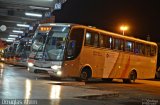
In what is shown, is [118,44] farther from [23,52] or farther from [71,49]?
[23,52]

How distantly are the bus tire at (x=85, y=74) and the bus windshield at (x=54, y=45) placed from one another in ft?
6.82

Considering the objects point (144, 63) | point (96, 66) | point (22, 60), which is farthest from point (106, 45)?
point (22, 60)

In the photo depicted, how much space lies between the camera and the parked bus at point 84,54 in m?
21.3

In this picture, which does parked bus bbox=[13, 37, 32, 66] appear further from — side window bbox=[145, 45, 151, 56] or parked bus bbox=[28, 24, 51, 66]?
parked bus bbox=[28, 24, 51, 66]

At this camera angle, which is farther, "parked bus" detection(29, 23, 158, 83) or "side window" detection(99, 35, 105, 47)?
"side window" detection(99, 35, 105, 47)

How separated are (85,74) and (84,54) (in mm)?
1279

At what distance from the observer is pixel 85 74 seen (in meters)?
22.8

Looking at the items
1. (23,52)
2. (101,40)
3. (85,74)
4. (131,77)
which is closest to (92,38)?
(101,40)

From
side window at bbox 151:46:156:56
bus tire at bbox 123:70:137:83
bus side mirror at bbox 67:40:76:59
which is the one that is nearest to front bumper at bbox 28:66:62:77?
bus side mirror at bbox 67:40:76:59

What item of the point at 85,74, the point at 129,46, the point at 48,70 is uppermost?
the point at 129,46

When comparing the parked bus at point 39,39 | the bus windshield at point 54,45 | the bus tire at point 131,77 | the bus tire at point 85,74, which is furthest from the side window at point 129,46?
the parked bus at point 39,39

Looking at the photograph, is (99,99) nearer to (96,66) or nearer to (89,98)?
(89,98)

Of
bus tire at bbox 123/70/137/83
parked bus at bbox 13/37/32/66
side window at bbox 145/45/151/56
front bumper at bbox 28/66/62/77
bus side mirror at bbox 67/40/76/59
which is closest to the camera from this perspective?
front bumper at bbox 28/66/62/77

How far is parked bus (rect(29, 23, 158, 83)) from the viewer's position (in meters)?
21.3
